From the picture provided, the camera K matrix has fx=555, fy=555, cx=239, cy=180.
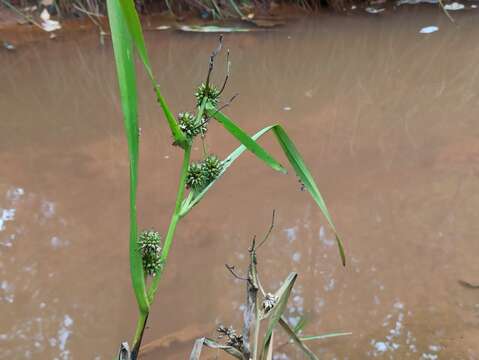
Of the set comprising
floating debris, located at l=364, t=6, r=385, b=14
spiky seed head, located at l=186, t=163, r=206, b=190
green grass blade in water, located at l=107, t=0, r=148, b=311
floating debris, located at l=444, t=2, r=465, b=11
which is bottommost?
floating debris, located at l=444, t=2, r=465, b=11

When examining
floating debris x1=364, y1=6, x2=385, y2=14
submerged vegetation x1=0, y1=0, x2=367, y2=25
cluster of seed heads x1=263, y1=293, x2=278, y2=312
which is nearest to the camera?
cluster of seed heads x1=263, y1=293, x2=278, y2=312

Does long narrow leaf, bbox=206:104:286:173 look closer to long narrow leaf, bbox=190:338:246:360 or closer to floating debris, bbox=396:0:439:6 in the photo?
long narrow leaf, bbox=190:338:246:360

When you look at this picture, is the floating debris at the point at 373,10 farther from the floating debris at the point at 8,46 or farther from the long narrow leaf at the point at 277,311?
the long narrow leaf at the point at 277,311

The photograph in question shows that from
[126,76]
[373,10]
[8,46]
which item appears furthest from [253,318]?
[373,10]

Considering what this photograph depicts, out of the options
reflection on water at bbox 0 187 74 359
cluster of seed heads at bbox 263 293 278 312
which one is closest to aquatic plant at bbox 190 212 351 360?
cluster of seed heads at bbox 263 293 278 312

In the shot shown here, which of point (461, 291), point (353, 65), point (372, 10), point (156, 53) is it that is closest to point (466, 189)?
point (461, 291)

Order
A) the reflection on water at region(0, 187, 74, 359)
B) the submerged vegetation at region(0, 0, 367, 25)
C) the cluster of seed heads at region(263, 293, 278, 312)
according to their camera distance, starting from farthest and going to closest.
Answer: the submerged vegetation at region(0, 0, 367, 25) → the reflection on water at region(0, 187, 74, 359) → the cluster of seed heads at region(263, 293, 278, 312)

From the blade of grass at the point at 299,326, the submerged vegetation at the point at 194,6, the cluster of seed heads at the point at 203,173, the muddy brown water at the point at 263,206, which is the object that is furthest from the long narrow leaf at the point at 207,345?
the submerged vegetation at the point at 194,6
